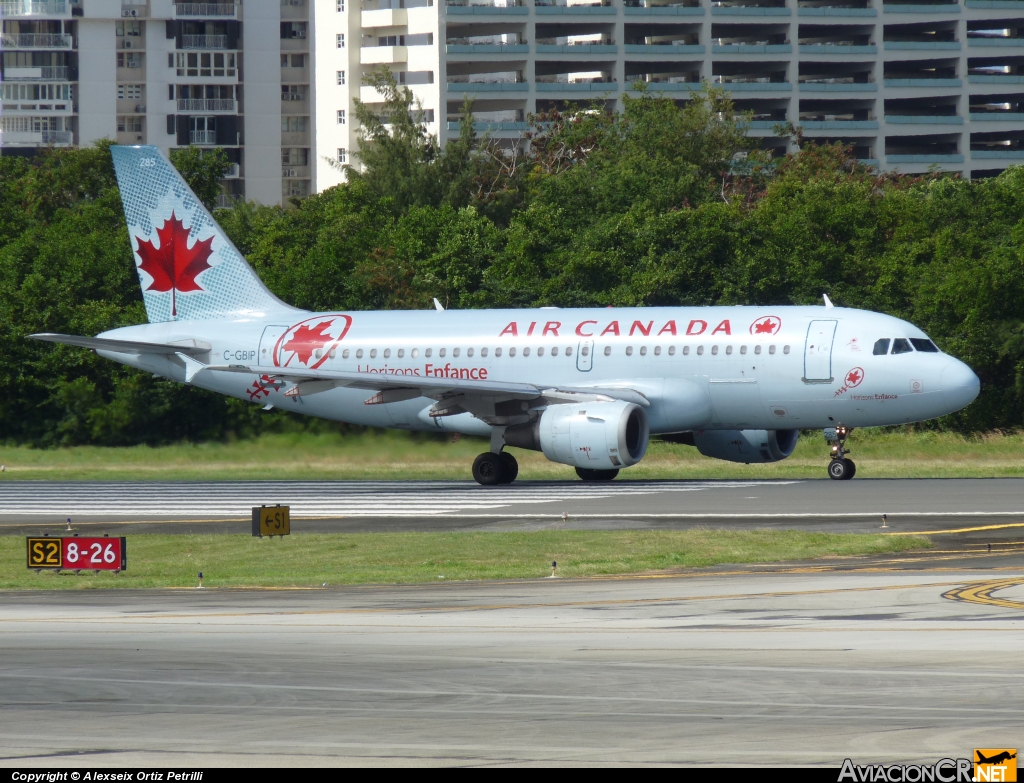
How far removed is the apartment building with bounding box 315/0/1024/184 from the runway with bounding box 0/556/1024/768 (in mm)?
130482

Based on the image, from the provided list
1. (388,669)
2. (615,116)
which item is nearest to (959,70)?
(615,116)

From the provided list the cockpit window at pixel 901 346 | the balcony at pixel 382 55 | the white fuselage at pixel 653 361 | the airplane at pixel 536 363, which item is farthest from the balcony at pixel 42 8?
the cockpit window at pixel 901 346

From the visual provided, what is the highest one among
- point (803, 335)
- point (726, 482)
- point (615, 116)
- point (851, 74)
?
point (851, 74)

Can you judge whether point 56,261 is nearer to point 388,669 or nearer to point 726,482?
point 726,482

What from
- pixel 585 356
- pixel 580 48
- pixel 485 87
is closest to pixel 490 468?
pixel 585 356

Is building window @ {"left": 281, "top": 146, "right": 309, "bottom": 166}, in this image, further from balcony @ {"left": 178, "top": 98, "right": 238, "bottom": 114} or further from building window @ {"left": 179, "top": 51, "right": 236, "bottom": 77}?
building window @ {"left": 179, "top": 51, "right": 236, "bottom": 77}

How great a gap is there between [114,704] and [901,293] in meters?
56.2

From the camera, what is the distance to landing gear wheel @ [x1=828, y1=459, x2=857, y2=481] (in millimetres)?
40144

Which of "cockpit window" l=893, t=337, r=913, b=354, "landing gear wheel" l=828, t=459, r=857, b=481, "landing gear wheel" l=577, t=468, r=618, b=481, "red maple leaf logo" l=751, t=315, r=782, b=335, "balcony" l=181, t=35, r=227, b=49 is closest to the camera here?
"cockpit window" l=893, t=337, r=913, b=354

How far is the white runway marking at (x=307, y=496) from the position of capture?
116ft

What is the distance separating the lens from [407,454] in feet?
148

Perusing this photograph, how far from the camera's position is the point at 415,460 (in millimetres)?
45375

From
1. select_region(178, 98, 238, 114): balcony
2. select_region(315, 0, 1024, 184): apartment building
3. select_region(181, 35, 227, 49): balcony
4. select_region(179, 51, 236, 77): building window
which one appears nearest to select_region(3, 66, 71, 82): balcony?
select_region(179, 51, 236, 77): building window

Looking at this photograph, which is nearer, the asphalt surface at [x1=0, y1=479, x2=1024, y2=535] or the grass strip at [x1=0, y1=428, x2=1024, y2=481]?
the asphalt surface at [x1=0, y1=479, x2=1024, y2=535]
